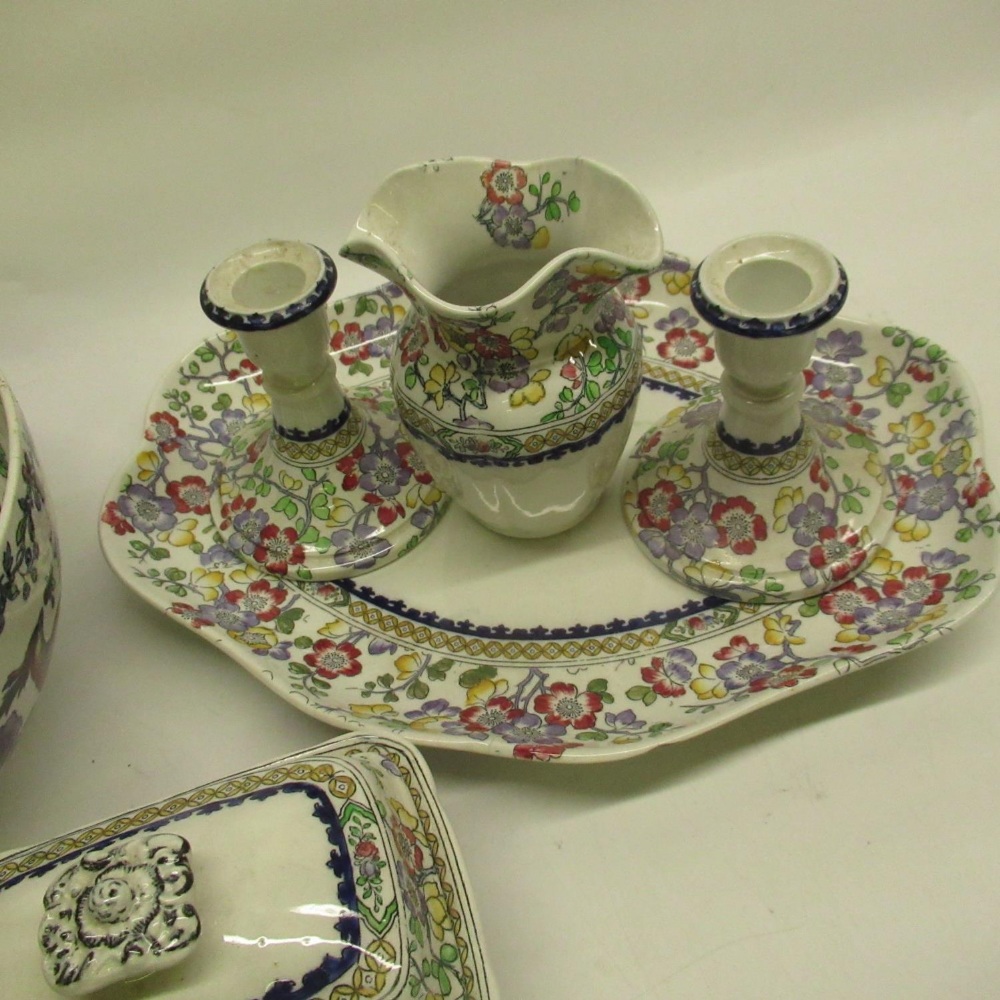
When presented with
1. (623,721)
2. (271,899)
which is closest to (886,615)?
(623,721)

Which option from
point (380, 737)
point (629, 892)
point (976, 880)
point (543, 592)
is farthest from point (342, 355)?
point (976, 880)

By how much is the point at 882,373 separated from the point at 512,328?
18.8 inches

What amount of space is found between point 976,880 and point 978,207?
36.1 inches

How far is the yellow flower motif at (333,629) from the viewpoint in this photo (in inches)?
38.2

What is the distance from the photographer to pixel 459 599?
38.7 inches

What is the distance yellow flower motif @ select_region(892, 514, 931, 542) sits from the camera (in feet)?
3.14

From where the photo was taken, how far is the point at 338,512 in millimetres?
1014

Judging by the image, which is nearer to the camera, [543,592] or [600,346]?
[600,346]

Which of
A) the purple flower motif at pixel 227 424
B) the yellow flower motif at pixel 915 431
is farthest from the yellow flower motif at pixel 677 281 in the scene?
the purple flower motif at pixel 227 424

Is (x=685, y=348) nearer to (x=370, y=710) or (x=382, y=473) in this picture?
(x=382, y=473)

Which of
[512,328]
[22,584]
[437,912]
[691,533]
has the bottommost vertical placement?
[437,912]

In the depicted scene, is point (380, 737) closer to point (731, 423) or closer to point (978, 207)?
point (731, 423)

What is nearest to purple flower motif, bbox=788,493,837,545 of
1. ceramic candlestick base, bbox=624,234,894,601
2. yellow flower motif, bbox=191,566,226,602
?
ceramic candlestick base, bbox=624,234,894,601

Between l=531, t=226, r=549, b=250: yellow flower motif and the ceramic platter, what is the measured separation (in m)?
0.27
